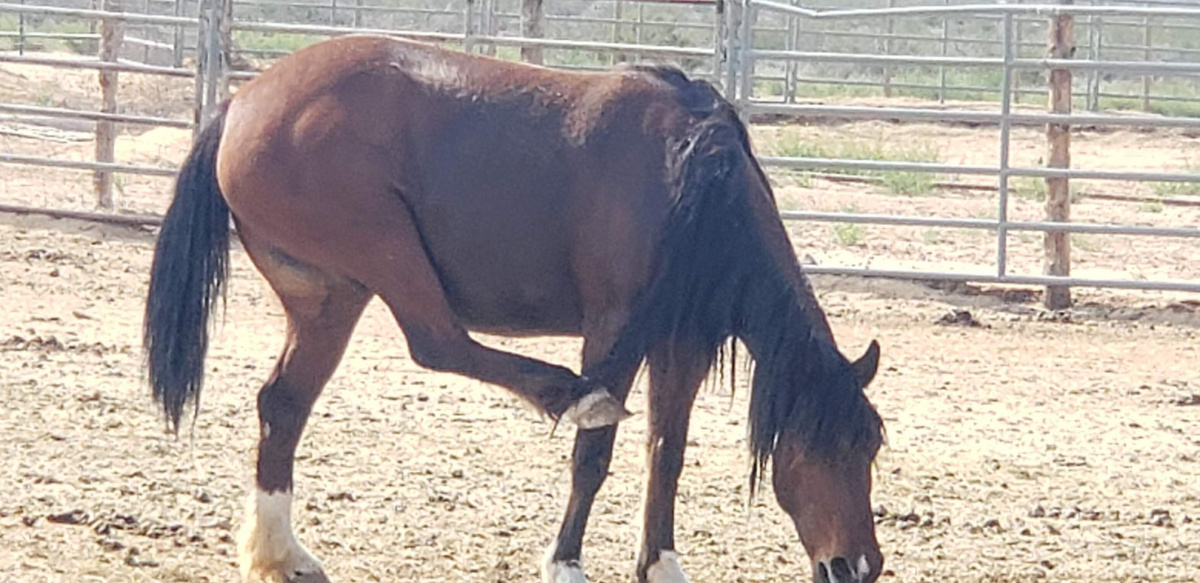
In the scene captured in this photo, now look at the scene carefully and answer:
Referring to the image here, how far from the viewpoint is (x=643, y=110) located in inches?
171

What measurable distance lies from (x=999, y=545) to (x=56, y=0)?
2864 cm

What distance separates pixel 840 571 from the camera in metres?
4.02

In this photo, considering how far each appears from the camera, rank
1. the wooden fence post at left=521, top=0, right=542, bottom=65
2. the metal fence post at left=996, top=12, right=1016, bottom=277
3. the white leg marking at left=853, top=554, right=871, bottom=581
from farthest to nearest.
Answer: the wooden fence post at left=521, top=0, right=542, bottom=65 < the metal fence post at left=996, top=12, right=1016, bottom=277 < the white leg marking at left=853, top=554, right=871, bottom=581

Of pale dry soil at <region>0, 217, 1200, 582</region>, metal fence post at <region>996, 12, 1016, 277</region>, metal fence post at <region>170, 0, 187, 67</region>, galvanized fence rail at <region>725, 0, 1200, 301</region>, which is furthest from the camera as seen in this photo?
metal fence post at <region>170, 0, 187, 67</region>

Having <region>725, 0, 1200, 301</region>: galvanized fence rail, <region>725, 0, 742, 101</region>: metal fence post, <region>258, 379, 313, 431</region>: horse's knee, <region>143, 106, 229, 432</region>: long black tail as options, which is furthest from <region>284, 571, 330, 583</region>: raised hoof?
<region>725, 0, 742, 101</region>: metal fence post

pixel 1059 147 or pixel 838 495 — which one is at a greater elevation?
pixel 1059 147

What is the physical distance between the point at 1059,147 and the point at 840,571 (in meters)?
6.62

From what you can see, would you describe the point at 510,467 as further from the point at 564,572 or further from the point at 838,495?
the point at 838,495

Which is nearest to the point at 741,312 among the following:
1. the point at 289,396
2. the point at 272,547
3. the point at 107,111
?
the point at 289,396

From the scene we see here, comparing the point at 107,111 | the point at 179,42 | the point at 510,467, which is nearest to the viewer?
the point at 510,467

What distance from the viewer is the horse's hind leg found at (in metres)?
4.39

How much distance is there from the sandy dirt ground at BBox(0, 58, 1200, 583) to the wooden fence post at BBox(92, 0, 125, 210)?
1.14m

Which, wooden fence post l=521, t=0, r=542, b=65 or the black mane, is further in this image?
wooden fence post l=521, t=0, r=542, b=65

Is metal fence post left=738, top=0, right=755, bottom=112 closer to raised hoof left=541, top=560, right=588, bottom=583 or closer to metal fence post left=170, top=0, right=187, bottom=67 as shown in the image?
raised hoof left=541, top=560, right=588, bottom=583
